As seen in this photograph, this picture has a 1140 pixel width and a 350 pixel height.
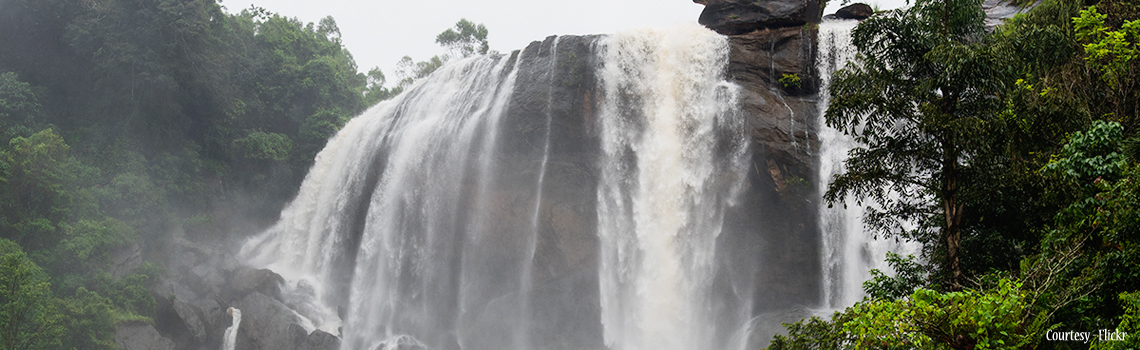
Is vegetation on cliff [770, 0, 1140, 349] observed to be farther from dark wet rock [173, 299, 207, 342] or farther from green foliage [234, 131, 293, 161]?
green foliage [234, 131, 293, 161]

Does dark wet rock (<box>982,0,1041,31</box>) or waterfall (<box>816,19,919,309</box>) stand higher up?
dark wet rock (<box>982,0,1041,31</box>)

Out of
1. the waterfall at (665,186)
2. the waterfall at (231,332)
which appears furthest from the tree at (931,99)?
the waterfall at (231,332)

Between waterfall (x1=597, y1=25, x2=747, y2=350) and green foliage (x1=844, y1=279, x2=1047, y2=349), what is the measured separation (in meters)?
12.5

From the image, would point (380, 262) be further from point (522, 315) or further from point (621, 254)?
point (621, 254)

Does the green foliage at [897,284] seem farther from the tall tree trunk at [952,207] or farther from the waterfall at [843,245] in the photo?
the waterfall at [843,245]

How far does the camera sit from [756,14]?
21.7 metres

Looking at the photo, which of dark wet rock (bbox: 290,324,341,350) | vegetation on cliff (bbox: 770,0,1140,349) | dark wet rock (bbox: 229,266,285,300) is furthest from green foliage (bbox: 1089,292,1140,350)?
dark wet rock (bbox: 229,266,285,300)

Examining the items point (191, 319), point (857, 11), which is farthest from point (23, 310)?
point (857, 11)

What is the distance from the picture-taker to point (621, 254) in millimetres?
20203

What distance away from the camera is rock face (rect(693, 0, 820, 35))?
21109mm

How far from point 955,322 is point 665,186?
46.1ft

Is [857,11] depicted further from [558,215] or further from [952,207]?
[952,207]

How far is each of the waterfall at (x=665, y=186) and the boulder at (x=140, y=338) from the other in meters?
14.3

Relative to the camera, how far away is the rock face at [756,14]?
2111cm
